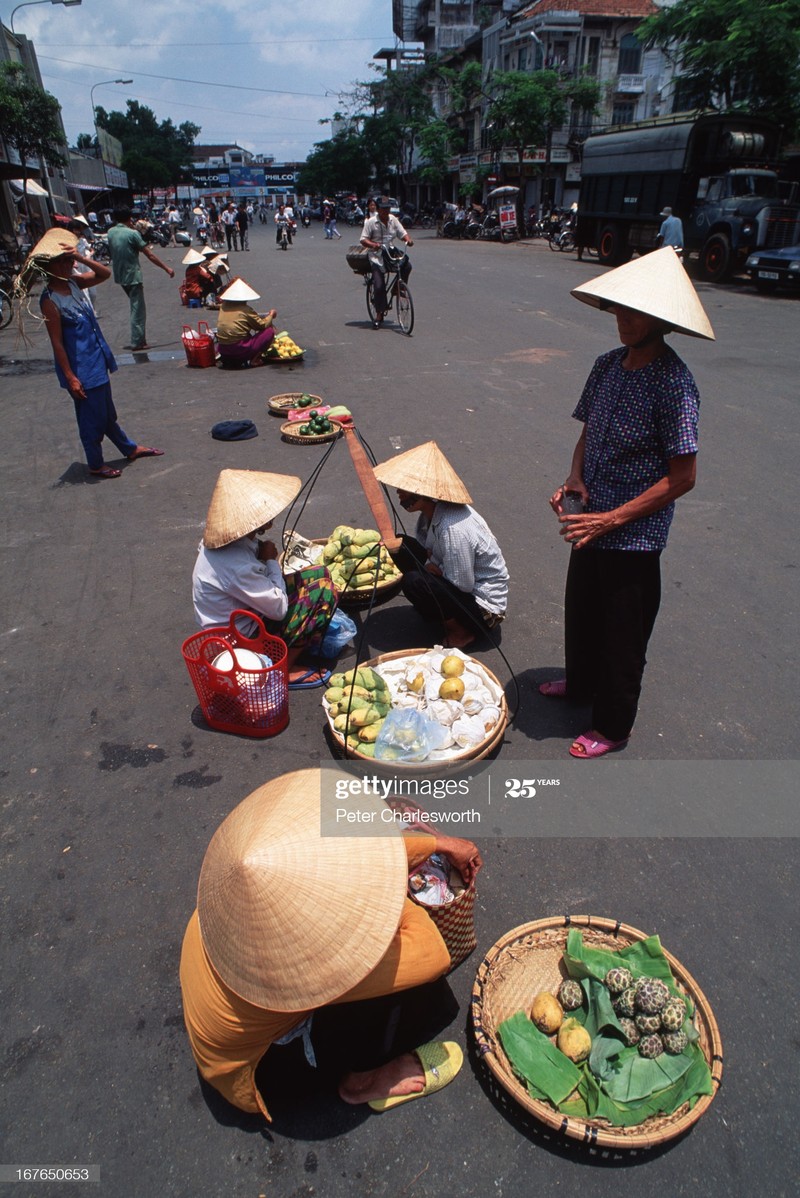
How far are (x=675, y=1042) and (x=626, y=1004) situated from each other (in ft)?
0.47

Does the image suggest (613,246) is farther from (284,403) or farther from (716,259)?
(284,403)

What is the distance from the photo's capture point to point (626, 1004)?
188 centimetres

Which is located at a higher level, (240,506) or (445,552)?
(240,506)

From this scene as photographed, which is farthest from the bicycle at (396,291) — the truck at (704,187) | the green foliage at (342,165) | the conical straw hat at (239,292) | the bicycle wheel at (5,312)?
the green foliage at (342,165)

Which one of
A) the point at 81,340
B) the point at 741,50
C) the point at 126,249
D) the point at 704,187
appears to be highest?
the point at 741,50

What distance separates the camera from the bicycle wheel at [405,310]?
10.9 meters

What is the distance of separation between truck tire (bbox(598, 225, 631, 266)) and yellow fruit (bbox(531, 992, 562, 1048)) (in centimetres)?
2126

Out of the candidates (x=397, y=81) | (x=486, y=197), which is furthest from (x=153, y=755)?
(x=397, y=81)

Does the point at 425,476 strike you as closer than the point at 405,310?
Yes

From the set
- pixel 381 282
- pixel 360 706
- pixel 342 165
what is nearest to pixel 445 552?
pixel 360 706

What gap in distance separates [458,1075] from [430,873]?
0.54 m

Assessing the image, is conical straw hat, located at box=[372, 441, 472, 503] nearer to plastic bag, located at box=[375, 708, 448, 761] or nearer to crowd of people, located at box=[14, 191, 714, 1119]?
crowd of people, located at box=[14, 191, 714, 1119]

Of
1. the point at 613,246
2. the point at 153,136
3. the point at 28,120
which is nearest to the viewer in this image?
the point at 613,246

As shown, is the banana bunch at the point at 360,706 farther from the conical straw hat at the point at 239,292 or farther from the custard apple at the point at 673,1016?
the conical straw hat at the point at 239,292
